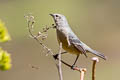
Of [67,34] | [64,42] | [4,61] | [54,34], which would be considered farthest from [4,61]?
[54,34]

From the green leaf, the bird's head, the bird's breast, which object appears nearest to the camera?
the green leaf

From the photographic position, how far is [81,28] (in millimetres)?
14703

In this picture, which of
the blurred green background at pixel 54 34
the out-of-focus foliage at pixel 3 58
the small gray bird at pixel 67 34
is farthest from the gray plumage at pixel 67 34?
the blurred green background at pixel 54 34

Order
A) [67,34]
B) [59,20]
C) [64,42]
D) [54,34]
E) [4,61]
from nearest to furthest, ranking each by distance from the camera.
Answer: [4,61], [64,42], [67,34], [59,20], [54,34]

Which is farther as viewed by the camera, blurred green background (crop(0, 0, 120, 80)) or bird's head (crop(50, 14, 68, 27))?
blurred green background (crop(0, 0, 120, 80))

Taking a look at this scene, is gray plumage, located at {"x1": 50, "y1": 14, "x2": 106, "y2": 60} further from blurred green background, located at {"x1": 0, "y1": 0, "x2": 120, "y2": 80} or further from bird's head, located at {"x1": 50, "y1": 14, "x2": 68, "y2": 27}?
blurred green background, located at {"x1": 0, "y1": 0, "x2": 120, "y2": 80}

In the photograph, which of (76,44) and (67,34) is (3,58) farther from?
(76,44)

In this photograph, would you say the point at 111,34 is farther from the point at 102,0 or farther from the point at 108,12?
the point at 102,0

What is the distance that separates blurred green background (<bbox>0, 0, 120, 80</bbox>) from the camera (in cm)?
1082

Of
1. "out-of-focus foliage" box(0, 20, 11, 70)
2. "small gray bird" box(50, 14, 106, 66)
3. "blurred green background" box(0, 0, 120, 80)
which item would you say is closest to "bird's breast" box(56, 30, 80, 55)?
"small gray bird" box(50, 14, 106, 66)

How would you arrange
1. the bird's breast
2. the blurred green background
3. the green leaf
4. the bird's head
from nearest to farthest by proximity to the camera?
the green leaf, the bird's breast, the bird's head, the blurred green background

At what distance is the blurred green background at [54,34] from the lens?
10.8m

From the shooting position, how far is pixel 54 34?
543 inches

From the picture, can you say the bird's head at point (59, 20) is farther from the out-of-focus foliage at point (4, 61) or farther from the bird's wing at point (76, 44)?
the out-of-focus foliage at point (4, 61)
